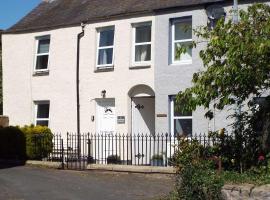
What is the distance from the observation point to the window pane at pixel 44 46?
76.6 feet

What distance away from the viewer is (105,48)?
21578 millimetres

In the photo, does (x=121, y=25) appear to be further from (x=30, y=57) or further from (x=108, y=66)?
(x=30, y=57)

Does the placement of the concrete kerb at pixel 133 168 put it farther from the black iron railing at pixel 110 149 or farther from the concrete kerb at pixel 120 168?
the black iron railing at pixel 110 149

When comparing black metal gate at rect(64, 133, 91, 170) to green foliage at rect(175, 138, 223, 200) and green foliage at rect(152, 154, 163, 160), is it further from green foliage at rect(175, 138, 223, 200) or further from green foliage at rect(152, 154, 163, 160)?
green foliage at rect(175, 138, 223, 200)

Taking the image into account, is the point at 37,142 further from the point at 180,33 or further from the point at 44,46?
the point at 180,33

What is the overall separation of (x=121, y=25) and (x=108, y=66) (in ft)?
5.24

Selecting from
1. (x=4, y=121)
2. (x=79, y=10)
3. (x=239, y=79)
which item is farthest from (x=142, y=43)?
(x=239, y=79)

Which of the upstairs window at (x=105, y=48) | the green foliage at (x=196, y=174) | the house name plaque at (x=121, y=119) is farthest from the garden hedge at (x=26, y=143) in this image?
the green foliage at (x=196, y=174)

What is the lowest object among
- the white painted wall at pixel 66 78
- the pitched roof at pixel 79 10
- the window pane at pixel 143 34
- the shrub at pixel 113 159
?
the shrub at pixel 113 159

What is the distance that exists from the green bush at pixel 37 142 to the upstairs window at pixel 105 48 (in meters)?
3.36

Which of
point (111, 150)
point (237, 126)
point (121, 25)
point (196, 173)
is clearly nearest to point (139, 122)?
point (111, 150)

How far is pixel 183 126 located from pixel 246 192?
10.5m

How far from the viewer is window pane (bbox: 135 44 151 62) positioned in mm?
20469

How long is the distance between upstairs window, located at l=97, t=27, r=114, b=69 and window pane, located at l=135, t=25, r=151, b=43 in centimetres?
111
